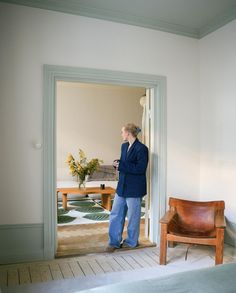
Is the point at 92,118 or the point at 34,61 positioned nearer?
the point at 34,61

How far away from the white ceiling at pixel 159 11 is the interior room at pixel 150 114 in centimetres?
1

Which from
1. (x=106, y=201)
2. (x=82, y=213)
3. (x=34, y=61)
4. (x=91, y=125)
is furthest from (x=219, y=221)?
(x=91, y=125)

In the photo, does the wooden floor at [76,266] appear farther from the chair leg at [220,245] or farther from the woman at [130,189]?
the chair leg at [220,245]

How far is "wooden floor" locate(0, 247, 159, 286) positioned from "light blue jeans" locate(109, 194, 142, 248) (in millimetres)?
166

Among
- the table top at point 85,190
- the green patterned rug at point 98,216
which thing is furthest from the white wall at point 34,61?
the table top at point 85,190

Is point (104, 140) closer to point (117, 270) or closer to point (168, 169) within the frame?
point (168, 169)

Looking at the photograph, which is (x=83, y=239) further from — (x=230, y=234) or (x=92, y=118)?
(x=92, y=118)

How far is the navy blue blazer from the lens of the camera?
139 inches

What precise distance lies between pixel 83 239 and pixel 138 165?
1293 millimetres

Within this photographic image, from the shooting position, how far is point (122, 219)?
365 cm

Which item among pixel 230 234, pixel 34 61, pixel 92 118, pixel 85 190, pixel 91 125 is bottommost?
pixel 230 234

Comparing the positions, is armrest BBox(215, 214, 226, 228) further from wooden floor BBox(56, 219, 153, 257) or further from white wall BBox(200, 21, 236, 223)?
wooden floor BBox(56, 219, 153, 257)

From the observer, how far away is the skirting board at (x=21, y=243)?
309 centimetres

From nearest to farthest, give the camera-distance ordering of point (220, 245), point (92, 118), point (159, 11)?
1. point (220, 245)
2. point (159, 11)
3. point (92, 118)
